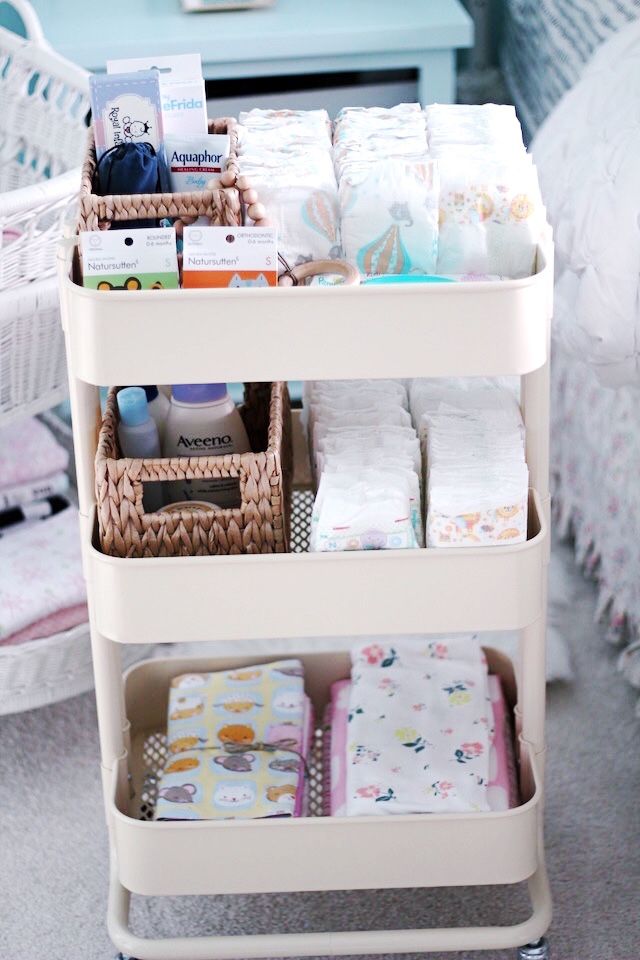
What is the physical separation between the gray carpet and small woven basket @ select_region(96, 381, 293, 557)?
19.9 inches

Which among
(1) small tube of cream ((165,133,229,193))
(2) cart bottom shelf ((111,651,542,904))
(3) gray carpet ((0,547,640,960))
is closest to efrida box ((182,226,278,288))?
(1) small tube of cream ((165,133,229,193))

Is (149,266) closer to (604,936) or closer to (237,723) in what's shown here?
(237,723)

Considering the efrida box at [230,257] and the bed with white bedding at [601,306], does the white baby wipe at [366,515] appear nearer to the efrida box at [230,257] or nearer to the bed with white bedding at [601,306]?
the efrida box at [230,257]

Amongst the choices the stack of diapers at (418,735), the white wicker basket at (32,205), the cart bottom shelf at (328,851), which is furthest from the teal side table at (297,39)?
the cart bottom shelf at (328,851)

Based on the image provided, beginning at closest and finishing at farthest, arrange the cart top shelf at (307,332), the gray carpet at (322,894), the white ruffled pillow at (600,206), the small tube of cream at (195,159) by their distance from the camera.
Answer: the cart top shelf at (307,332) → the small tube of cream at (195,159) → the gray carpet at (322,894) → the white ruffled pillow at (600,206)

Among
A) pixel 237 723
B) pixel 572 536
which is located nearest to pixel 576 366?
pixel 572 536

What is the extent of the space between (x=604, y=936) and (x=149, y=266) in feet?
2.93

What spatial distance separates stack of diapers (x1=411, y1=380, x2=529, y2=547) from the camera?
1.12m

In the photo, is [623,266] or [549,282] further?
[623,266]

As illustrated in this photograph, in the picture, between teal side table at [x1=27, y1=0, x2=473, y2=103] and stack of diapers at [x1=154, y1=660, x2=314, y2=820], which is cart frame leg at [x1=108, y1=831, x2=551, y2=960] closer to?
stack of diapers at [x1=154, y1=660, x2=314, y2=820]

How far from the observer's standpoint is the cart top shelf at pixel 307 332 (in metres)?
1.04

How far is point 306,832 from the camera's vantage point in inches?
49.5

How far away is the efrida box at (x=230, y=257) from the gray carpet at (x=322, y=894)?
0.76m

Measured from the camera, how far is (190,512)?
1.16 meters
